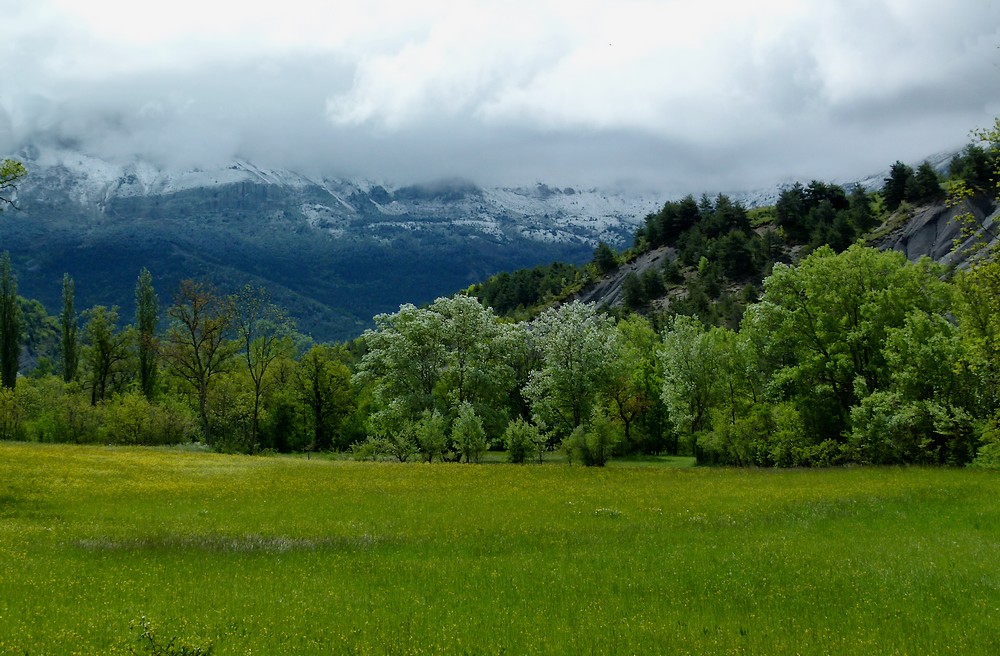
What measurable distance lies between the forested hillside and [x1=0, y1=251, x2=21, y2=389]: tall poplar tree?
0.78 feet

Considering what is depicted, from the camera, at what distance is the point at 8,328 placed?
100m

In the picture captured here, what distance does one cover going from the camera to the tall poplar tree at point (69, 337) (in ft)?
368

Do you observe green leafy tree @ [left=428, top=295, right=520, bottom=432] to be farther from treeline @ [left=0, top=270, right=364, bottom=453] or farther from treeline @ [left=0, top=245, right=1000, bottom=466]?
treeline @ [left=0, top=270, right=364, bottom=453]

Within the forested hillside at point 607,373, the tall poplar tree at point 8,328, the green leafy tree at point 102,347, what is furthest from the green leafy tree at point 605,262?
the tall poplar tree at point 8,328

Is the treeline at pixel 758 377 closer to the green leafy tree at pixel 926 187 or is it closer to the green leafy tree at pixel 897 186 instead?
the green leafy tree at pixel 926 187

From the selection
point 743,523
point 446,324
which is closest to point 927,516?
point 743,523

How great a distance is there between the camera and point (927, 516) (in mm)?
29078

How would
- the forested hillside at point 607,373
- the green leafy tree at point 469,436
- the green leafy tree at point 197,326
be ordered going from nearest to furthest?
the forested hillside at point 607,373 < the green leafy tree at point 469,436 < the green leafy tree at point 197,326

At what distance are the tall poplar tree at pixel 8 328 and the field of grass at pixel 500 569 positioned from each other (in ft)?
235

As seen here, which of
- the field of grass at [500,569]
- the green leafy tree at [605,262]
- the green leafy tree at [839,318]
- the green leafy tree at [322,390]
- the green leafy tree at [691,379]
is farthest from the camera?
the green leafy tree at [605,262]

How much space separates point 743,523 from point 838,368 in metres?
34.1

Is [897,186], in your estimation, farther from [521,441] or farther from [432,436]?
[432,436]

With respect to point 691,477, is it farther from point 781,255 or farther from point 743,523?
point 781,255

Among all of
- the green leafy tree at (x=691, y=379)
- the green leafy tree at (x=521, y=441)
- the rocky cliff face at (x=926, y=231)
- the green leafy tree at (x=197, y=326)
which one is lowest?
the green leafy tree at (x=521, y=441)
